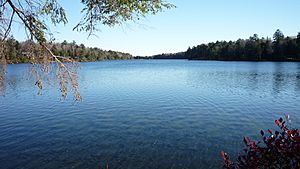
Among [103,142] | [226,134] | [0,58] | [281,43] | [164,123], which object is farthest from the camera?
[281,43]

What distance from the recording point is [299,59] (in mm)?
102062

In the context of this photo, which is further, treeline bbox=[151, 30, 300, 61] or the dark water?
treeline bbox=[151, 30, 300, 61]

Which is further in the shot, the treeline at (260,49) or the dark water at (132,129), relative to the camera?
the treeline at (260,49)

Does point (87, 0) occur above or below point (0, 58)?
above

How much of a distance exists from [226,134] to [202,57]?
7008 inches

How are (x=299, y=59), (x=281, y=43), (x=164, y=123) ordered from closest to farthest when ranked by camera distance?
(x=164, y=123), (x=299, y=59), (x=281, y=43)

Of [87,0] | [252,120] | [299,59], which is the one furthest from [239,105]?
[299,59]

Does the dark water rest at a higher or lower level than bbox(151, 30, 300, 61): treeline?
lower

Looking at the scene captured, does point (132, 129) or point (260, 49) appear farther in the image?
point (260, 49)

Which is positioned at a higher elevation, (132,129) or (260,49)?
(260,49)

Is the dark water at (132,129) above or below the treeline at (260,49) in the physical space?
below

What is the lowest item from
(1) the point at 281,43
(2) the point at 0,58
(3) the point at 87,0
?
(2) the point at 0,58

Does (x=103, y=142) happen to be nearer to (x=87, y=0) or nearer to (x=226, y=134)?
(x=226, y=134)

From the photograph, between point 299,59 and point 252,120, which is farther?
point 299,59
